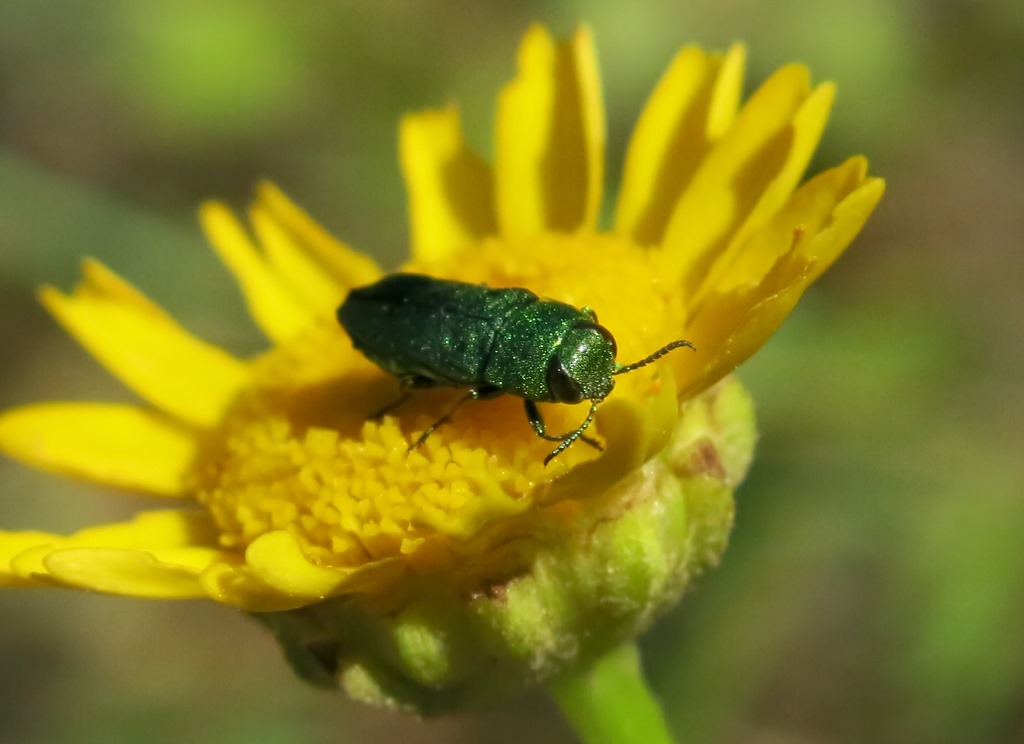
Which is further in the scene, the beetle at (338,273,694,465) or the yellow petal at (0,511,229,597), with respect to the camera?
the beetle at (338,273,694,465)

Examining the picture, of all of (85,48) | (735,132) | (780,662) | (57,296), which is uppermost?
(85,48)

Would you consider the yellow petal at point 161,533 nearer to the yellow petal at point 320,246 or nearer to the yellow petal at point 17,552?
the yellow petal at point 17,552

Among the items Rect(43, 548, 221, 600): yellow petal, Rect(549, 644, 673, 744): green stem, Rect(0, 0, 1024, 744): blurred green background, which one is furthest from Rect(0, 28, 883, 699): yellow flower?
Rect(0, 0, 1024, 744): blurred green background

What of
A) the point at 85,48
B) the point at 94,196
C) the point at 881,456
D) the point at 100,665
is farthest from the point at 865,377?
the point at 85,48

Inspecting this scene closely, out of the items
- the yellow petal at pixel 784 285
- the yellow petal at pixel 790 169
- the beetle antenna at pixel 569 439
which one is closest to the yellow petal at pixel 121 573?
the beetle antenna at pixel 569 439

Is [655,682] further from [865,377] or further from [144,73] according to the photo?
[144,73]

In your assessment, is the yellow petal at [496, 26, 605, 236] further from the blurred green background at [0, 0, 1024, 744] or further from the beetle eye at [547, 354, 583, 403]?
the blurred green background at [0, 0, 1024, 744]

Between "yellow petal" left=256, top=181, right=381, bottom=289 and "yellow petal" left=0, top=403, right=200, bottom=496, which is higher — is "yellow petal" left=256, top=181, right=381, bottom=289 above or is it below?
above

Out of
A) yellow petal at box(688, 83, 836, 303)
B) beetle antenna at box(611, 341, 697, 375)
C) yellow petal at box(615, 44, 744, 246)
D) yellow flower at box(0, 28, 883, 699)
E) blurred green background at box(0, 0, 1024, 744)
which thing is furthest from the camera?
blurred green background at box(0, 0, 1024, 744)

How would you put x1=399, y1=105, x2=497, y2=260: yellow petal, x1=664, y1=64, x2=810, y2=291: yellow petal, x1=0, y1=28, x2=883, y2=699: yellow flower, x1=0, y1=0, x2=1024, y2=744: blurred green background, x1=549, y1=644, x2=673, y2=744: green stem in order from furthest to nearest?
1. x1=0, y1=0, x2=1024, y2=744: blurred green background
2. x1=399, y1=105, x2=497, y2=260: yellow petal
3. x1=664, y1=64, x2=810, y2=291: yellow petal
4. x1=549, y1=644, x2=673, y2=744: green stem
5. x1=0, y1=28, x2=883, y2=699: yellow flower
